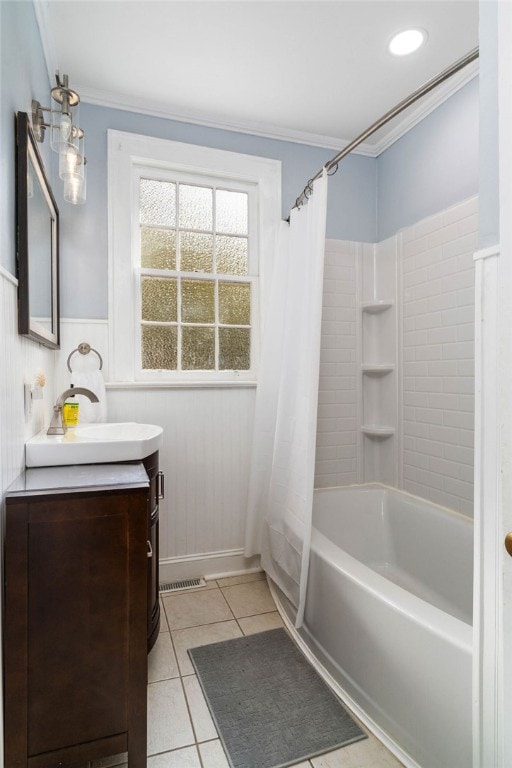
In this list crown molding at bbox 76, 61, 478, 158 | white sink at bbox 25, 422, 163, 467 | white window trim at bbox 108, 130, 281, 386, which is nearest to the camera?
white sink at bbox 25, 422, 163, 467

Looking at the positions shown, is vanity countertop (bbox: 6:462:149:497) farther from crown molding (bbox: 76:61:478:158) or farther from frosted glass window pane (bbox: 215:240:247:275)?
crown molding (bbox: 76:61:478:158)

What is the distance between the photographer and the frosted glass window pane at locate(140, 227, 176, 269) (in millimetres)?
2393

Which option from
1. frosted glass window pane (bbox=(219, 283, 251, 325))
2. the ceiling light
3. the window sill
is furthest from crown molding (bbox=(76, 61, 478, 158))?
the window sill

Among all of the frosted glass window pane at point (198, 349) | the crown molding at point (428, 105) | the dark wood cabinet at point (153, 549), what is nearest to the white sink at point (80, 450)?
the dark wood cabinet at point (153, 549)

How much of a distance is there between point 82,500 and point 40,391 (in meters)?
0.72

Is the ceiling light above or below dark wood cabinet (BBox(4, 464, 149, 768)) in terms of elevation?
above

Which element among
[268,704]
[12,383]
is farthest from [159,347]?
[268,704]

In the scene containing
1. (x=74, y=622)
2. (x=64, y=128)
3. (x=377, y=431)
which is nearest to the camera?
(x=74, y=622)

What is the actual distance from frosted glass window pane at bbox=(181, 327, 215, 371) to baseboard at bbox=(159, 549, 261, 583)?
110 cm

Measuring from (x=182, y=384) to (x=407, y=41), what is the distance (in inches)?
76.6

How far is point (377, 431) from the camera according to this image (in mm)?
2586

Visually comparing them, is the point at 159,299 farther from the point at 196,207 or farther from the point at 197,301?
the point at 196,207

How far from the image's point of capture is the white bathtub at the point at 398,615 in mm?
1160

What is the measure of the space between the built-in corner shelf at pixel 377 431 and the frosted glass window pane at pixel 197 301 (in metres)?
1.18
